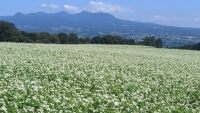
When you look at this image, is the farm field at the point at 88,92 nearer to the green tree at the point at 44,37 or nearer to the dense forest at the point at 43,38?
the dense forest at the point at 43,38

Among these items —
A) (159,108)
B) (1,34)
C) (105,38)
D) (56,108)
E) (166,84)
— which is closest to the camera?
(56,108)

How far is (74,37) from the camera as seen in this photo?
4112 inches

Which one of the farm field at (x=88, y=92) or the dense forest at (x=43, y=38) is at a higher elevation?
the dense forest at (x=43, y=38)

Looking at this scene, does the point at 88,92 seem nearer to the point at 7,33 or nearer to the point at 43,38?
the point at 7,33

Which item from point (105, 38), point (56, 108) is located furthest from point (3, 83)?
point (105, 38)

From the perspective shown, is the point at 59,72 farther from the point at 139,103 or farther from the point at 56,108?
the point at 56,108

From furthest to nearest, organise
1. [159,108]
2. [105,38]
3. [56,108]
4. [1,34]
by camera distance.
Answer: [105,38] < [1,34] < [159,108] < [56,108]

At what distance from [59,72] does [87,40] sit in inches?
3500

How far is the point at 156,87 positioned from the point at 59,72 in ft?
15.7

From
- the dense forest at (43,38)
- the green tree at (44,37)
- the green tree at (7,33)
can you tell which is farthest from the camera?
the green tree at (44,37)

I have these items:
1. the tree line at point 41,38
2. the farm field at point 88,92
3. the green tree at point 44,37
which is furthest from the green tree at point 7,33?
the farm field at point 88,92

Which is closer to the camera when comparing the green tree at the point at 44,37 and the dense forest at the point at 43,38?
the dense forest at the point at 43,38

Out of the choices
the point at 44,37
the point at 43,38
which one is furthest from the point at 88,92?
the point at 44,37

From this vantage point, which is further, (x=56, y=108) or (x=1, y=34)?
(x=1, y=34)
